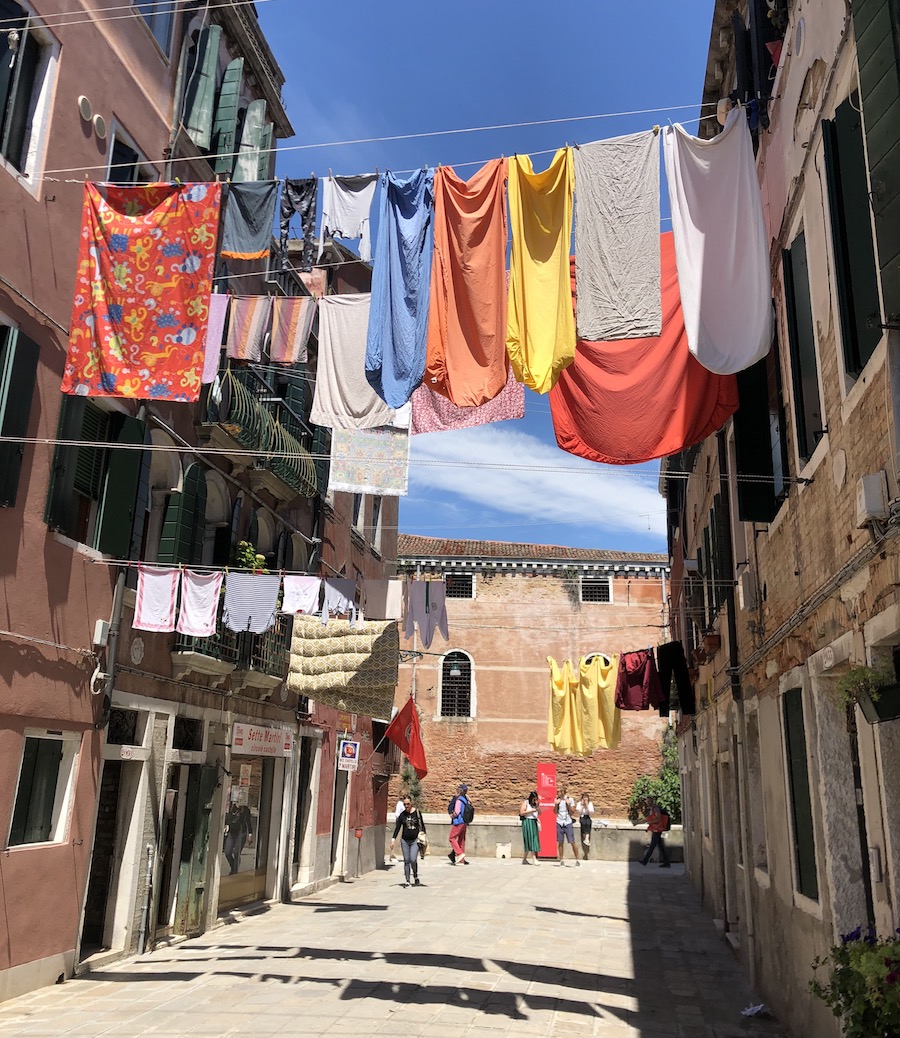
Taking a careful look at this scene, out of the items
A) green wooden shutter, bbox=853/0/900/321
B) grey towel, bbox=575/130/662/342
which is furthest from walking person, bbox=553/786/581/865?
green wooden shutter, bbox=853/0/900/321

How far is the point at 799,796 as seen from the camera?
22.1 feet

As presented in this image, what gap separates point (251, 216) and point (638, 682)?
13.3m

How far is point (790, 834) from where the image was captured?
6.97m

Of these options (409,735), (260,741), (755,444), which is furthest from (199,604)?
(409,735)

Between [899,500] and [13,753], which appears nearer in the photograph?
[899,500]

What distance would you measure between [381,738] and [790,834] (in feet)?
53.4

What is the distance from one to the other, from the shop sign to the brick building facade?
484 inches

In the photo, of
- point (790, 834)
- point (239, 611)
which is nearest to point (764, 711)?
point (790, 834)

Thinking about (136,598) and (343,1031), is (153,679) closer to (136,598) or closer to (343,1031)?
(136,598)

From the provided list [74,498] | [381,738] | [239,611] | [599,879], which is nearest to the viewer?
[74,498]

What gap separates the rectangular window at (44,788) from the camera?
8.21m

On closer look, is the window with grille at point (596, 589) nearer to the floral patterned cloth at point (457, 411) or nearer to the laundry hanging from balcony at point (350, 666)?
the laundry hanging from balcony at point (350, 666)

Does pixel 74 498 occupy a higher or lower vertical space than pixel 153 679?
higher

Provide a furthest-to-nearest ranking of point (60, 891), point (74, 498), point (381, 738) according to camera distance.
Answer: point (381, 738), point (74, 498), point (60, 891)
